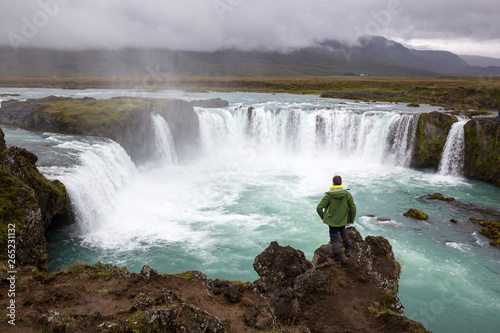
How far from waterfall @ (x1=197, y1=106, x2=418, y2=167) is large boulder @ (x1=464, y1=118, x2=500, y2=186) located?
16.2ft

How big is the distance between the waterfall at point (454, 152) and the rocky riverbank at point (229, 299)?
25.9m

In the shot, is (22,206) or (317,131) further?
(317,131)

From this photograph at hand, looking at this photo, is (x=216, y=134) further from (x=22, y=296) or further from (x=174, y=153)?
(x=22, y=296)

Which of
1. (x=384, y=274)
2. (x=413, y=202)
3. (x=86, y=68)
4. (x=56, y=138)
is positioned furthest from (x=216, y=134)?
(x=86, y=68)

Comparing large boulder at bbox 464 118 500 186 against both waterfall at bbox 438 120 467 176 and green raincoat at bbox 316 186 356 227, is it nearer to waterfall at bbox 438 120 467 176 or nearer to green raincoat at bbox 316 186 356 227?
waterfall at bbox 438 120 467 176

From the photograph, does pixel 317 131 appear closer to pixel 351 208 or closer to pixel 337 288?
pixel 351 208

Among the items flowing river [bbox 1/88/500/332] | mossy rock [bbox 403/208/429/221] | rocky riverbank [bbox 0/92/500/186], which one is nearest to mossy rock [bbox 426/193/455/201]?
flowing river [bbox 1/88/500/332]

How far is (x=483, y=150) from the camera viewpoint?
28781mm

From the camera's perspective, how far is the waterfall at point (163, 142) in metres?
33.3

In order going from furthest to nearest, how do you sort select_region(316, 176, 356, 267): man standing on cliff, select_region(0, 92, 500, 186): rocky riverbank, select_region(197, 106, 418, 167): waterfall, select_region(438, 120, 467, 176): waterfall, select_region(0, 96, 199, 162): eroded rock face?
1. select_region(197, 106, 418, 167): waterfall
2. select_region(438, 120, 467, 176): waterfall
3. select_region(0, 96, 199, 162): eroded rock face
4. select_region(0, 92, 500, 186): rocky riverbank
5. select_region(316, 176, 356, 267): man standing on cliff

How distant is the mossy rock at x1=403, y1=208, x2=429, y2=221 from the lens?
20.6 m

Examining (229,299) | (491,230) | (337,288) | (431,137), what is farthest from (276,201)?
(431,137)

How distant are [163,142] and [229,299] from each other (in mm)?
27887

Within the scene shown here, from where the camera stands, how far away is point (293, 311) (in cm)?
796
